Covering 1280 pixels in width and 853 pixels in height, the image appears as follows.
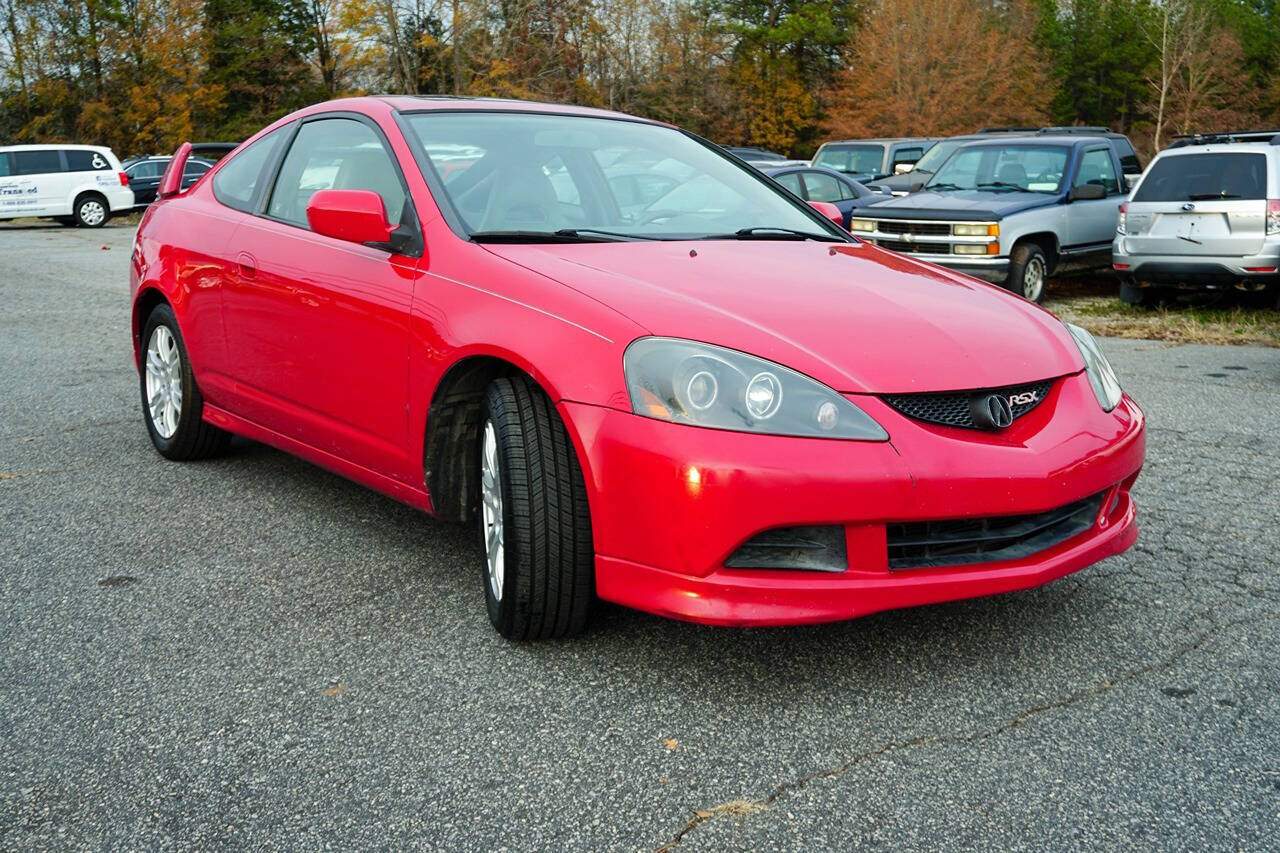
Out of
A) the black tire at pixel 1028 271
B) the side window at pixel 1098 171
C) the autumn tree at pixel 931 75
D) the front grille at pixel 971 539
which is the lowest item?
the black tire at pixel 1028 271

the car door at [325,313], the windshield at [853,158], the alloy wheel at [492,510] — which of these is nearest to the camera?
the alloy wheel at [492,510]

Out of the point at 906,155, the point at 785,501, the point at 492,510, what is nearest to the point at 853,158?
the point at 906,155

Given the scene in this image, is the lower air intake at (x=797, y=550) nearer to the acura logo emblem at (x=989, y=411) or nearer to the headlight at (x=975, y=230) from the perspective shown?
the acura logo emblem at (x=989, y=411)

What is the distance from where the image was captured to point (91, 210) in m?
27.6

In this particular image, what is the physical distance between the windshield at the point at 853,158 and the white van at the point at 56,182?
16.0m

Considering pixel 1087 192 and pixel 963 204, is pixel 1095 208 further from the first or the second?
pixel 963 204

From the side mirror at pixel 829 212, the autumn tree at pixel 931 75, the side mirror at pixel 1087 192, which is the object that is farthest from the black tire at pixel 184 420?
the autumn tree at pixel 931 75

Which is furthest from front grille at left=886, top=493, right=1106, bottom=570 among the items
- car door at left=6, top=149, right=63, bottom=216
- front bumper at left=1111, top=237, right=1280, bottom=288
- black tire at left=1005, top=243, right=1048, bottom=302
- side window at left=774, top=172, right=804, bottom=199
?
car door at left=6, top=149, right=63, bottom=216

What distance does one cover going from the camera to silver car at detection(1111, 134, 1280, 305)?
1086cm

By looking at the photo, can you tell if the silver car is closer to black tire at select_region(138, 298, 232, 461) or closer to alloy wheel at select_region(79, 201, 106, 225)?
black tire at select_region(138, 298, 232, 461)

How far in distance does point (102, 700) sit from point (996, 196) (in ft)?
36.1

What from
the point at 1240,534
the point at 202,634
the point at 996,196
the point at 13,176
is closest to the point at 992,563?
the point at 1240,534

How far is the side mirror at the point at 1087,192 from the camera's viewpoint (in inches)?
496

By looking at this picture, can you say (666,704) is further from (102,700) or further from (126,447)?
(126,447)
